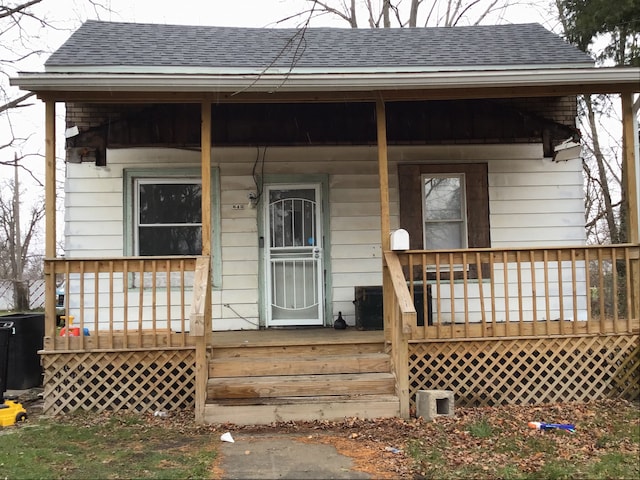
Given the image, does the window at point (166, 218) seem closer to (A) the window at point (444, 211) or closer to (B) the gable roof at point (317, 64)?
(B) the gable roof at point (317, 64)

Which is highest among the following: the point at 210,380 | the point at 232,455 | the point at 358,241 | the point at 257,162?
the point at 257,162

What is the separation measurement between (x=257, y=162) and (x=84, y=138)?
7.17ft

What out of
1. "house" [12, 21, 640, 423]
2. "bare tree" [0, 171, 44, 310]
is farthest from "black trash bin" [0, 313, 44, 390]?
"bare tree" [0, 171, 44, 310]

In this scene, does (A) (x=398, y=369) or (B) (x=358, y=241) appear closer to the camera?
(A) (x=398, y=369)

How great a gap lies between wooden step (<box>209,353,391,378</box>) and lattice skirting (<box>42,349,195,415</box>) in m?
0.35

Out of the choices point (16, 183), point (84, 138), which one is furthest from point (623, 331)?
point (16, 183)

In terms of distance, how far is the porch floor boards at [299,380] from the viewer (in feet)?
16.6

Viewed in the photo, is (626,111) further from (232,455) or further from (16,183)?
(16,183)

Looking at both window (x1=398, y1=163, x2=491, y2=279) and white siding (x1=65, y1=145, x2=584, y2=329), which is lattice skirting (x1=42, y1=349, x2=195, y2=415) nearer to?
white siding (x1=65, y1=145, x2=584, y2=329)

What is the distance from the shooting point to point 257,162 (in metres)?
7.25

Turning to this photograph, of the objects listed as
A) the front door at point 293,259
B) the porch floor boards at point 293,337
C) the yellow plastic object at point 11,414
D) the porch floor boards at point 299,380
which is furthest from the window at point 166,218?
the yellow plastic object at point 11,414

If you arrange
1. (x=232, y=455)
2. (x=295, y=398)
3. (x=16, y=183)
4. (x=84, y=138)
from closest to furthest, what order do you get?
1. (x=232, y=455)
2. (x=295, y=398)
3. (x=84, y=138)
4. (x=16, y=183)

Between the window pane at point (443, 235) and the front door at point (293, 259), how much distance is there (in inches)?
56.8

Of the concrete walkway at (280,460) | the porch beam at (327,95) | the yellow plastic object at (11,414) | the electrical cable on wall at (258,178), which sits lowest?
the concrete walkway at (280,460)
